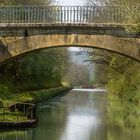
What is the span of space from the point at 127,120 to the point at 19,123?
936 cm

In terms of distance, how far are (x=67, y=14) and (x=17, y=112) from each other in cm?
618

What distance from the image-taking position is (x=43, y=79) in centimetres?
6319

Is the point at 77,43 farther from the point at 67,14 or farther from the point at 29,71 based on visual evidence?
the point at 29,71

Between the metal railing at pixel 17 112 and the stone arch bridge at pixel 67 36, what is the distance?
10.3 feet

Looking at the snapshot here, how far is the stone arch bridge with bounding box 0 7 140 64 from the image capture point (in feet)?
78.3

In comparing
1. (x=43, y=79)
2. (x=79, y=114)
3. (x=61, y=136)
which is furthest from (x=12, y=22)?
(x=43, y=79)

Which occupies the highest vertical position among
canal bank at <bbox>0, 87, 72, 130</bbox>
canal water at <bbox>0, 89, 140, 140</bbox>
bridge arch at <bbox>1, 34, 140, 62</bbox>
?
bridge arch at <bbox>1, 34, 140, 62</bbox>

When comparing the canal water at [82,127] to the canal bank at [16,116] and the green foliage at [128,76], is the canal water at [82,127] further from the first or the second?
the green foliage at [128,76]

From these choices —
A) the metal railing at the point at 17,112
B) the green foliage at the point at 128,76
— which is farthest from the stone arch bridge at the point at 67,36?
the green foliage at the point at 128,76

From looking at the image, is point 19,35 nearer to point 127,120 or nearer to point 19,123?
point 19,123

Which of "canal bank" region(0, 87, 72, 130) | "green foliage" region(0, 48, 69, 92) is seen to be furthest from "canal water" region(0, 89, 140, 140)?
"green foliage" region(0, 48, 69, 92)

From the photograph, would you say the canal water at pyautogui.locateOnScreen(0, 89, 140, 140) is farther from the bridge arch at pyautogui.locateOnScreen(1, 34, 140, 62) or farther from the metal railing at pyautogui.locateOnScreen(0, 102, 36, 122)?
the bridge arch at pyautogui.locateOnScreen(1, 34, 140, 62)

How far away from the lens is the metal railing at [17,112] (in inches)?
1034

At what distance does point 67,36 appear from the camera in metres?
24.4
